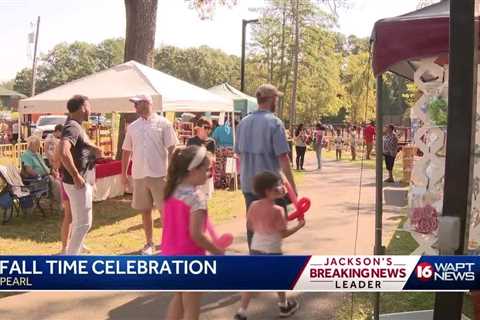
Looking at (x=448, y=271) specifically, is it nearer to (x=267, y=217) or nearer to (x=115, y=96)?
(x=267, y=217)

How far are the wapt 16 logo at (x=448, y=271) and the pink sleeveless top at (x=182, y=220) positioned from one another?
1.22 m

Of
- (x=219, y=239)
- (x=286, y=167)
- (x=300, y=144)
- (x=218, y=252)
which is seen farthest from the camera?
(x=300, y=144)

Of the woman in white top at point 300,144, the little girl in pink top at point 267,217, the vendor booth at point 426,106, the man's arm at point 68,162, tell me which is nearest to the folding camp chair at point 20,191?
the man's arm at point 68,162

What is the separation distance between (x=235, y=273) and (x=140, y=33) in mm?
10535

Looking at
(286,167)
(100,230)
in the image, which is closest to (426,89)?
(286,167)

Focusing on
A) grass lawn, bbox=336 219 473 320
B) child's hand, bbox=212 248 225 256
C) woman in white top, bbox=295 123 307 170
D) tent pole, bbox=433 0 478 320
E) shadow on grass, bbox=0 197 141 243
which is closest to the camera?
tent pole, bbox=433 0 478 320

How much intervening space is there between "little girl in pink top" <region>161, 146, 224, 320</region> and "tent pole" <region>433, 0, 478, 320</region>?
1.33 m

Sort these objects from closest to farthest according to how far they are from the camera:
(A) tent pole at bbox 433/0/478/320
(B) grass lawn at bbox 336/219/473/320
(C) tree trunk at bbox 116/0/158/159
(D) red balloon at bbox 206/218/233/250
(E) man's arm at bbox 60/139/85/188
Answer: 1. (A) tent pole at bbox 433/0/478/320
2. (D) red balloon at bbox 206/218/233/250
3. (B) grass lawn at bbox 336/219/473/320
4. (E) man's arm at bbox 60/139/85/188
5. (C) tree trunk at bbox 116/0/158/159

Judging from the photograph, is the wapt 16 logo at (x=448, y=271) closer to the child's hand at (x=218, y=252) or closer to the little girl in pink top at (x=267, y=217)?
the child's hand at (x=218, y=252)

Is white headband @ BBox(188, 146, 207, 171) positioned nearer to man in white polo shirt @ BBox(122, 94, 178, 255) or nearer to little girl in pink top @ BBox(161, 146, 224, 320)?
little girl in pink top @ BBox(161, 146, 224, 320)

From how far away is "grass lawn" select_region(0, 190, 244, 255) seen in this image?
22.7 ft

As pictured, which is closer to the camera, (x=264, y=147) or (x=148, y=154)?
(x=264, y=147)

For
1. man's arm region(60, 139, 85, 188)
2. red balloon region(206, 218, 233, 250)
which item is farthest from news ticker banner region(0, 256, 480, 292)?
man's arm region(60, 139, 85, 188)

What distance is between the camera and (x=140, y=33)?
41.4ft
